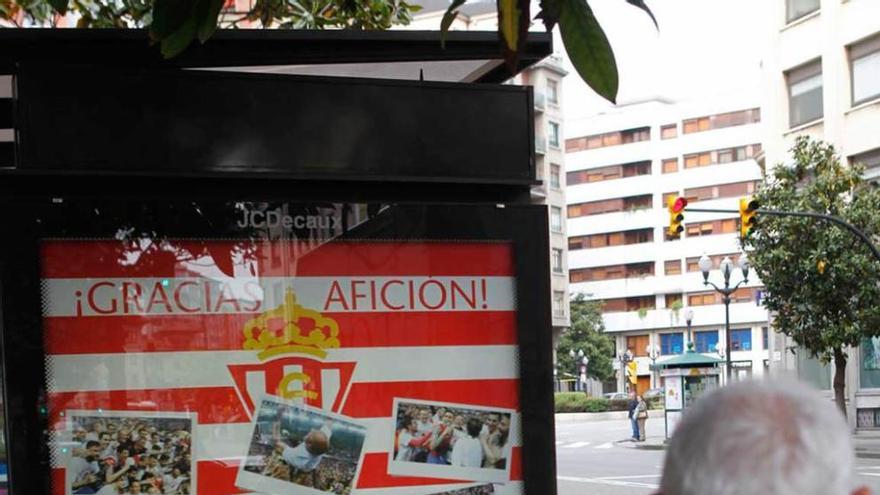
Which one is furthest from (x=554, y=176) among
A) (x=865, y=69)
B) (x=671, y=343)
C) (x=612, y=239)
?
(x=865, y=69)

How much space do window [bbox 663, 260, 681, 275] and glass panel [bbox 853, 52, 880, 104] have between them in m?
62.6

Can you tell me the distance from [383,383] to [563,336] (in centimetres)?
8861

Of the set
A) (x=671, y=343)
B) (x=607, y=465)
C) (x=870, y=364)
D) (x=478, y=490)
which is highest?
(x=478, y=490)

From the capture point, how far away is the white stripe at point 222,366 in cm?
275

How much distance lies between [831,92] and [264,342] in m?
35.6

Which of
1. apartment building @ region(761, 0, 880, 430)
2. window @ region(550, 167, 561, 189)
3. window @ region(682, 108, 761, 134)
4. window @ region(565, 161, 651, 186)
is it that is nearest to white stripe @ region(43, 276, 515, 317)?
apartment building @ region(761, 0, 880, 430)

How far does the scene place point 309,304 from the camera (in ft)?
9.62

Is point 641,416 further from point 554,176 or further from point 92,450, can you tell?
point 554,176

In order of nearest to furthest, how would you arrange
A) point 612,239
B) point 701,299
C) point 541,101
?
point 541,101, point 701,299, point 612,239

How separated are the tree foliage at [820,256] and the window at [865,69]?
17.2 feet

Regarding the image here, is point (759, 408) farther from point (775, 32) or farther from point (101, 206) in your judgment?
point (775, 32)

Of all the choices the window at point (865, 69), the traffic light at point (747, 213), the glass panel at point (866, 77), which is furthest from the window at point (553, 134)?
the traffic light at point (747, 213)

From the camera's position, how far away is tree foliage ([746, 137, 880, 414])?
93.9 ft

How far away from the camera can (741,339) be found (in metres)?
93.2
